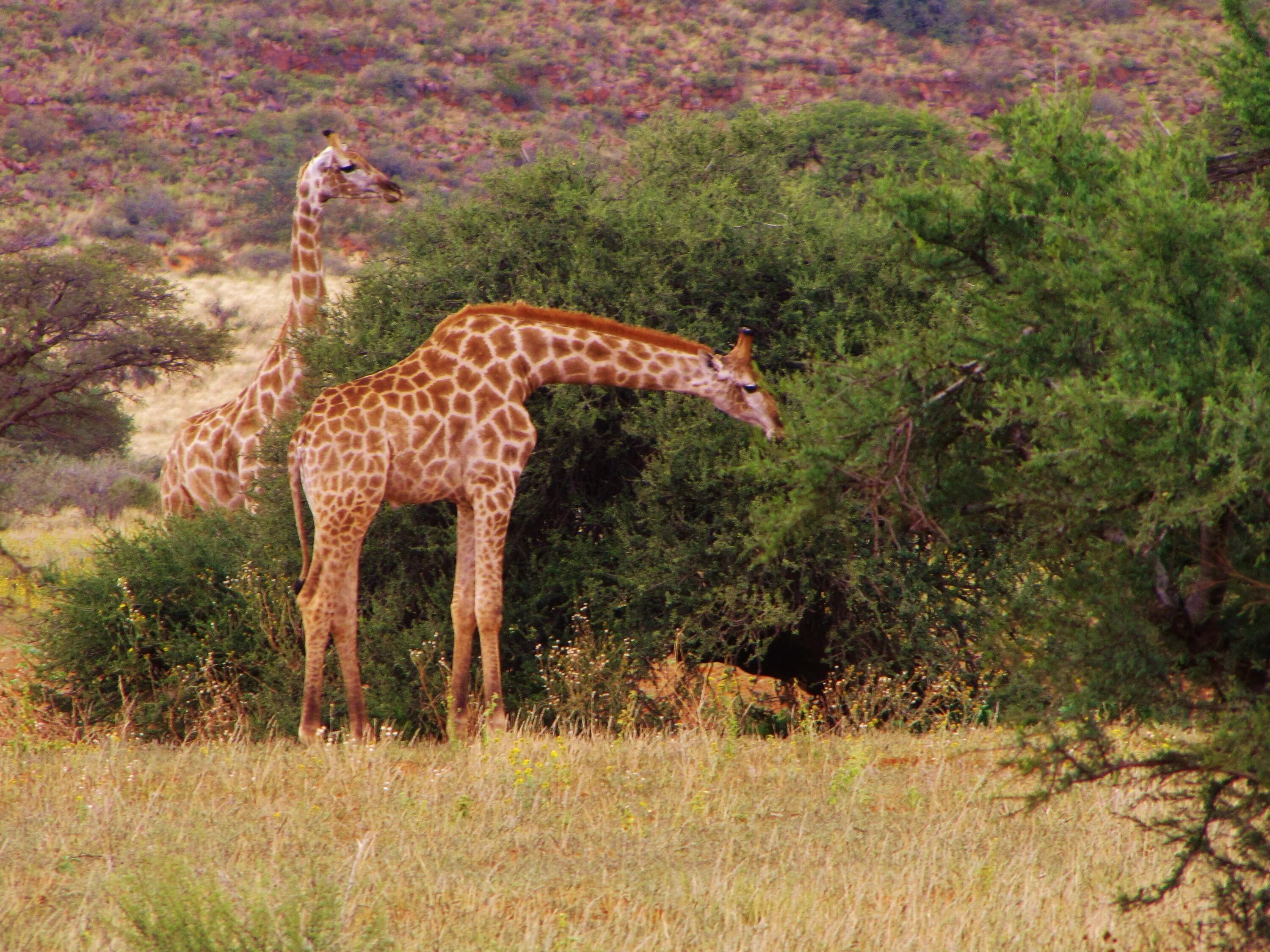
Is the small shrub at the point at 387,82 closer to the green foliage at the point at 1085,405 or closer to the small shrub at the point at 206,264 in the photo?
the small shrub at the point at 206,264

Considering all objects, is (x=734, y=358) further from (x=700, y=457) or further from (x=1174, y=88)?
(x=1174, y=88)

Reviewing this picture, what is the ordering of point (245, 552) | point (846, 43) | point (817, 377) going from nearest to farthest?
point (817, 377), point (245, 552), point (846, 43)

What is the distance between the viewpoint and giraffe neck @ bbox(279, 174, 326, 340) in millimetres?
10977

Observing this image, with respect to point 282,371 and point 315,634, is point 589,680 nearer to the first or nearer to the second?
point 315,634

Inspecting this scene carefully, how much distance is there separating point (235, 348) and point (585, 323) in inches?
992

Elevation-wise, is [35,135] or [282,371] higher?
[282,371]

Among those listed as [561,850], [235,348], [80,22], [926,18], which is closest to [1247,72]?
[561,850]

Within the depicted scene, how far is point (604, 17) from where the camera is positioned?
149ft

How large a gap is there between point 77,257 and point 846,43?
102 feet

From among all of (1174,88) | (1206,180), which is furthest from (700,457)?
(1174,88)

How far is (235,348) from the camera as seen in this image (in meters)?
31.7

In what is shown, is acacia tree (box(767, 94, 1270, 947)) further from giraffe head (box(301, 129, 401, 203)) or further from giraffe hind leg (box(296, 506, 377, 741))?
giraffe head (box(301, 129, 401, 203))

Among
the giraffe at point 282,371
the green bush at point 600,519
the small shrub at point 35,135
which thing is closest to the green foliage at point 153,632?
the green bush at point 600,519

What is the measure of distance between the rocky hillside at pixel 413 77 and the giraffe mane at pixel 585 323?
28194mm
